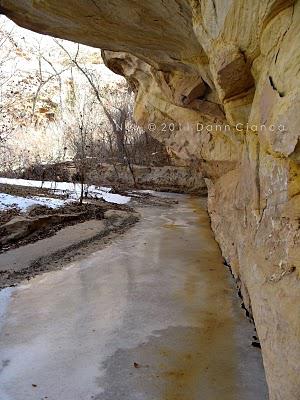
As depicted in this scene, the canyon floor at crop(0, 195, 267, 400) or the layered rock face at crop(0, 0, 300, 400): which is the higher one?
the layered rock face at crop(0, 0, 300, 400)

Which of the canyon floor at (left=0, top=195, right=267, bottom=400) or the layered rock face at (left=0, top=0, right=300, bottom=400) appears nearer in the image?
the layered rock face at (left=0, top=0, right=300, bottom=400)

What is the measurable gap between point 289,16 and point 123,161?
16.1 m

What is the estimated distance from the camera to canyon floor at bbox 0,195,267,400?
3.23 metres

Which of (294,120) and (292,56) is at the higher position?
(292,56)

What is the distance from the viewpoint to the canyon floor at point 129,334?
10.6 ft

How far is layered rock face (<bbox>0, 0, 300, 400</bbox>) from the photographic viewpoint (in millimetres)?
2678

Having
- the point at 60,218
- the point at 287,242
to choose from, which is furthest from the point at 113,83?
the point at 287,242

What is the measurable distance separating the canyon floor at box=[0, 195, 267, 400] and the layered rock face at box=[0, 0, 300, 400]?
0.37 metres

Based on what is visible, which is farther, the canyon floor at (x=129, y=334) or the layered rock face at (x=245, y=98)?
the canyon floor at (x=129, y=334)

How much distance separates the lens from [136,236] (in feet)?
26.1

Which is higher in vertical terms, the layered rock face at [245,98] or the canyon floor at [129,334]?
the layered rock face at [245,98]

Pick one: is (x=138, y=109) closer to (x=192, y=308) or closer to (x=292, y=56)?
(x=192, y=308)

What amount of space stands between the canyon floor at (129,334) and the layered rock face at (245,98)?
370 millimetres

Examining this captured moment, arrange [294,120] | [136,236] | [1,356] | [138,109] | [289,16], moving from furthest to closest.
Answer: [138,109] < [136,236] < [1,356] < [289,16] < [294,120]
